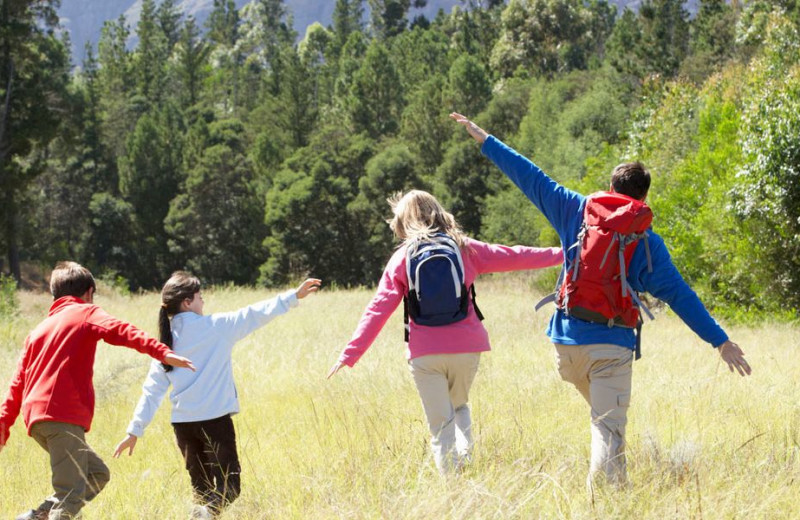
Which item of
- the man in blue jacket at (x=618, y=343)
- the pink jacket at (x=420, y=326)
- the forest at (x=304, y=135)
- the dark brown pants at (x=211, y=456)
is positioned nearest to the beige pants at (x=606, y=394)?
the man in blue jacket at (x=618, y=343)

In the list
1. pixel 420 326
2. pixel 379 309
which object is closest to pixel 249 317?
pixel 379 309

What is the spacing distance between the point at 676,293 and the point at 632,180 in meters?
0.55

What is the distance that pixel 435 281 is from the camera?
15.1 feet

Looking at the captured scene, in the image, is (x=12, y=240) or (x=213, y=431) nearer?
(x=213, y=431)

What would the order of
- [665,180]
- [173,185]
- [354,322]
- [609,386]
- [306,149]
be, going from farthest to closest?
[173,185] → [306,149] → [665,180] → [354,322] → [609,386]

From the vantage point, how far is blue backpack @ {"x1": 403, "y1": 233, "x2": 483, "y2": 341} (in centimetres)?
458

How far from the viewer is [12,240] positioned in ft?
127

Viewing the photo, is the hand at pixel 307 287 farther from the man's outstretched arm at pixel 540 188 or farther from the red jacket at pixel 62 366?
the man's outstretched arm at pixel 540 188

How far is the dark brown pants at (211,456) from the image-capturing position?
4.64 meters

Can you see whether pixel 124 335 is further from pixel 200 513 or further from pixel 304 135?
pixel 304 135

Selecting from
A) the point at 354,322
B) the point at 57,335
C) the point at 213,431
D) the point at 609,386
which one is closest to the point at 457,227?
the point at 609,386

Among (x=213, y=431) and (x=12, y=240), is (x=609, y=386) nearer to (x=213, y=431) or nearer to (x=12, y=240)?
(x=213, y=431)

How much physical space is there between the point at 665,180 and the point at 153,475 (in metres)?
19.0

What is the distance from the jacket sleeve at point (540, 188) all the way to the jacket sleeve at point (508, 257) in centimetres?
30
